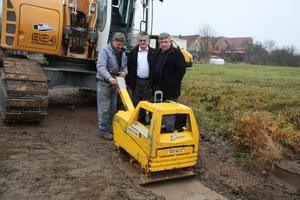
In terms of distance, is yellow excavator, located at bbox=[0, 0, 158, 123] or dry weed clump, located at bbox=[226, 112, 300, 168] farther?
yellow excavator, located at bbox=[0, 0, 158, 123]

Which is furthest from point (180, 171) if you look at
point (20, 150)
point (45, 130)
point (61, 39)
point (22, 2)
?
point (22, 2)

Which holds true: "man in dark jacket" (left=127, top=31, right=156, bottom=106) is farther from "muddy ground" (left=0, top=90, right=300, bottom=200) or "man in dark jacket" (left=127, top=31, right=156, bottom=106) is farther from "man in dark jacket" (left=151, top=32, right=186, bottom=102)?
"muddy ground" (left=0, top=90, right=300, bottom=200)

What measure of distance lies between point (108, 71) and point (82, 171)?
73.9 inches

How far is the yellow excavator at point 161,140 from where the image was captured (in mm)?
3412

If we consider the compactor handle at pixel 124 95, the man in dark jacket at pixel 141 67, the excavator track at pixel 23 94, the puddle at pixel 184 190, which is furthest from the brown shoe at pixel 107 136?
the puddle at pixel 184 190

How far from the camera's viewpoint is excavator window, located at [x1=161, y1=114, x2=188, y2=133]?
3572 millimetres

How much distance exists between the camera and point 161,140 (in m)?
3.43

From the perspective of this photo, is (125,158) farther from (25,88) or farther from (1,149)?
(25,88)

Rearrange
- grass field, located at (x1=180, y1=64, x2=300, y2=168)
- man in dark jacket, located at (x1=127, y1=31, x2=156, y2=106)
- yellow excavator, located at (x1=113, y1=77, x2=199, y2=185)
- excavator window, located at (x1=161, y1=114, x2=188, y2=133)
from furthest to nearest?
man in dark jacket, located at (x1=127, y1=31, x2=156, y2=106) → grass field, located at (x1=180, y1=64, x2=300, y2=168) → excavator window, located at (x1=161, y1=114, x2=188, y2=133) → yellow excavator, located at (x1=113, y1=77, x2=199, y2=185)

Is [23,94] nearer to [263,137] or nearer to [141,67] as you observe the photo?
[141,67]

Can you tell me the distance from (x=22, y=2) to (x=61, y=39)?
97cm

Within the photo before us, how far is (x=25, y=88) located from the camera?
5195 millimetres

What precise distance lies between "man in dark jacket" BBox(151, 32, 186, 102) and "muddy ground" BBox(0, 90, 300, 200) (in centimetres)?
109

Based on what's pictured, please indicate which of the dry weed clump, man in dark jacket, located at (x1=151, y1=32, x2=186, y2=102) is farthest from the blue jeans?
the dry weed clump
